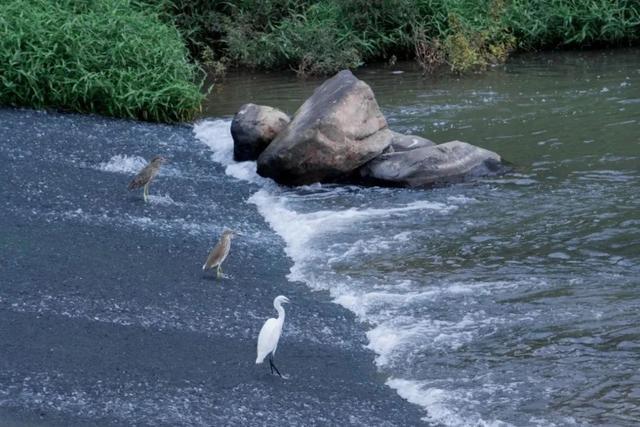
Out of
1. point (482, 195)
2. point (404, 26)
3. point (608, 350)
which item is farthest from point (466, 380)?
point (404, 26)

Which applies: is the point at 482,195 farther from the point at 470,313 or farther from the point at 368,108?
the point at 470,313

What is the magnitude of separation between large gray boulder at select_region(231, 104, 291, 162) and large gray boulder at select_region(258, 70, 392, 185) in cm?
61

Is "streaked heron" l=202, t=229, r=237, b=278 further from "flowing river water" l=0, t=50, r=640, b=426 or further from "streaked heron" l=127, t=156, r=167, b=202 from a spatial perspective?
"streaked heron" l=127, t=156, r=167, b=202

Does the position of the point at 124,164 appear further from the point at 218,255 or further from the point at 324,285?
the point at 324,285

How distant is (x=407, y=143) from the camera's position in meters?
13.1

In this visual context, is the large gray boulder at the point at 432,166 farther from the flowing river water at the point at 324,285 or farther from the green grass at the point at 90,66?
the green grass at the point at 90,66

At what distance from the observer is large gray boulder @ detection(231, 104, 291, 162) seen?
13.4 metres

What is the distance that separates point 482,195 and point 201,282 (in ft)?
12.1

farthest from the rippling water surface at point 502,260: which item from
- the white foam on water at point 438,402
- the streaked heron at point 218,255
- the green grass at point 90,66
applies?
the green grass at point 90,66

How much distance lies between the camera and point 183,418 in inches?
265

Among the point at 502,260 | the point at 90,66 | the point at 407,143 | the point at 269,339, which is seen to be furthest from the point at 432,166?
the point at 90,66

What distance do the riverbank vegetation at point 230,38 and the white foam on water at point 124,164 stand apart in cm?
219

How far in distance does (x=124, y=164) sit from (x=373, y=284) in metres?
4.53

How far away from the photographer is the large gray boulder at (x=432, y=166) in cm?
1212
